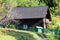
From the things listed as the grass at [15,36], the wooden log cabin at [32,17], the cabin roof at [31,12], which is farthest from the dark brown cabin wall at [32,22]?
the grass at [15,36]

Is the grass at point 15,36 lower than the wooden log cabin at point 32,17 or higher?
higher

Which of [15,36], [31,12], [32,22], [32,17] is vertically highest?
[15,36]

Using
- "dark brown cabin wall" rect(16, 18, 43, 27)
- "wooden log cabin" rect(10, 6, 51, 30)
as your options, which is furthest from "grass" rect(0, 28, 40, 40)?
"dark brown cabin wall" rect(16, 18, 43, 27)

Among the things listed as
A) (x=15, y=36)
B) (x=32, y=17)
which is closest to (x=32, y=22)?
(x=32, y=17)

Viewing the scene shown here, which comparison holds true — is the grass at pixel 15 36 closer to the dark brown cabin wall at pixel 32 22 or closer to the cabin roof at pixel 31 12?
the cabin roof at pixel 31 12

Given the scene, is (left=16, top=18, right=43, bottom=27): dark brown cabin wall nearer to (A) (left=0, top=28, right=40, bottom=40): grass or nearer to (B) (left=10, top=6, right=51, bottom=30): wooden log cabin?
(B) (left=10, top=6, right=51, bottom=30): wooden log cabin

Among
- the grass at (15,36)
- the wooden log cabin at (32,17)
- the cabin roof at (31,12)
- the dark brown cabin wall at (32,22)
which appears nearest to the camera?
the grass at (15,36)

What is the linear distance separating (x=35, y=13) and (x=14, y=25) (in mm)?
5669

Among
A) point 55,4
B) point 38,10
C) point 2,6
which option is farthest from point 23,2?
point 2,6

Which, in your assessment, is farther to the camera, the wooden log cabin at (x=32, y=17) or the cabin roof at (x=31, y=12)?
the wooden log cabin at (x=32, y=17)

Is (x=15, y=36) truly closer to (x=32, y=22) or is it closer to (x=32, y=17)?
(x=32, y=17)

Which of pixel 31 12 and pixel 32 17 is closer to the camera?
pixel 32 17

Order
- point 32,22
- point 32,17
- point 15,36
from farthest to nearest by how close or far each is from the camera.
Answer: point 32,22, point 32,17, point 15,36

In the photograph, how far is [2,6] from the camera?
3444 cm
